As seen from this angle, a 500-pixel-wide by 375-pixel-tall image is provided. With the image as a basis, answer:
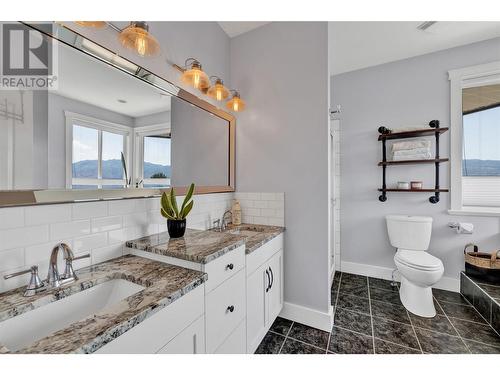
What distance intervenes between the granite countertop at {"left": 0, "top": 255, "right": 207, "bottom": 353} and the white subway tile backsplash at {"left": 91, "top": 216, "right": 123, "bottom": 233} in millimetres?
171

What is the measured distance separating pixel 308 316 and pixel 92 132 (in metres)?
1.99

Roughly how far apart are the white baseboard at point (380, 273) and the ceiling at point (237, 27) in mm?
2930

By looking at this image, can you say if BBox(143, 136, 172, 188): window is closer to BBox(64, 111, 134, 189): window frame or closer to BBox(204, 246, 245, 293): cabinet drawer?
BBox(64, 111, 134, 189): window frame

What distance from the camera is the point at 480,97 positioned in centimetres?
222

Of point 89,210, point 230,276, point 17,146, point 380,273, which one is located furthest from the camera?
point 380,273

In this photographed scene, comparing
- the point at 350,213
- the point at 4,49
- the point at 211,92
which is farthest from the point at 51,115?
the point at 350,213

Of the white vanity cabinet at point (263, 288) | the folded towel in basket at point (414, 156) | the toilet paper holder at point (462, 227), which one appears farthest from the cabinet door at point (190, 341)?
the toilet paper holder at point (462, 227)

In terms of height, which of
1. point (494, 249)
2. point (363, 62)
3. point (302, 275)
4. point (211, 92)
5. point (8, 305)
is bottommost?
point (302, 275)

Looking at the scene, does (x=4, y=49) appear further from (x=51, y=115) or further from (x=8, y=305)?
(x=8, y=305)

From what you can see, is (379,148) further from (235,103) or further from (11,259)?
(11,259)

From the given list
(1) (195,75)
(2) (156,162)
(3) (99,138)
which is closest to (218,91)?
(1) (195,75)

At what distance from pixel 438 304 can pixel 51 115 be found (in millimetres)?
3239

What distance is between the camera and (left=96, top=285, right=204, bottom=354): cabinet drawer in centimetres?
61
